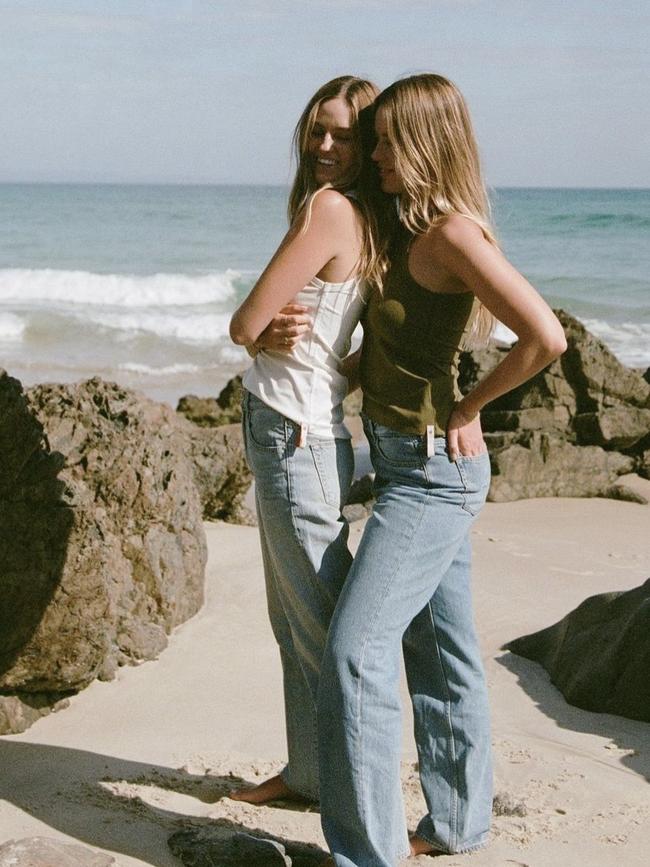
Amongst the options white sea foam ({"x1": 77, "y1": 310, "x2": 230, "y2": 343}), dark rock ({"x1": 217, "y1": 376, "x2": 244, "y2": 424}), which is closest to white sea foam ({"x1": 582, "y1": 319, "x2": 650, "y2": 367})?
white sea foam ({"x1": 77, "y1": 310, "x2": 230, "y2": 343})

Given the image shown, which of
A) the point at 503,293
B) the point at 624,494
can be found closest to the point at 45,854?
the point at 503,293

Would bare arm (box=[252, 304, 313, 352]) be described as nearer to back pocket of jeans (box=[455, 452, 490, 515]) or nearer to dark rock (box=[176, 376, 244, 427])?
back pocket of jeans (box=[455, 452, 490, 515])

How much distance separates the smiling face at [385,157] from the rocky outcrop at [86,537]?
6.14 feet

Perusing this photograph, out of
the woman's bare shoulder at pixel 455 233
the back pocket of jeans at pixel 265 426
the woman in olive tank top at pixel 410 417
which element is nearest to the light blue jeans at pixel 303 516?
the back pocket of jeans at pixel 265 426

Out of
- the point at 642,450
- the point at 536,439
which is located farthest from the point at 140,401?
the point at 642,450

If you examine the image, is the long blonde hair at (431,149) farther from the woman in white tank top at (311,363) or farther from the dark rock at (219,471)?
the dark rock at (219,471)

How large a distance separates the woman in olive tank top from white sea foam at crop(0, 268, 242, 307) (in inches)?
1023

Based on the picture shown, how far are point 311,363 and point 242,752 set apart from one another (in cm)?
181

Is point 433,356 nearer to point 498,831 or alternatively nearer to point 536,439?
point 498,831

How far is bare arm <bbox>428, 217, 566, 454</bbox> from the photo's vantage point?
10.2 ft

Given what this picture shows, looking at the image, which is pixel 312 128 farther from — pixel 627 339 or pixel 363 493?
pixel 627 339

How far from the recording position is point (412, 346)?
129 inches

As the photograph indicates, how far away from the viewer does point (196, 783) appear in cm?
414

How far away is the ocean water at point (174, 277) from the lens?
19750 millimetres
